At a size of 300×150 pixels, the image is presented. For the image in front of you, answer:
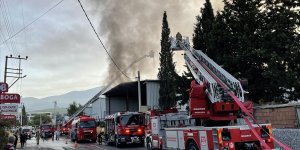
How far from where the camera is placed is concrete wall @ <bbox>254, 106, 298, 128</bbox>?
1675 centimetres

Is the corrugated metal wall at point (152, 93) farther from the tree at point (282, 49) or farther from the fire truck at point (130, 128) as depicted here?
the tree at point (282, 49)

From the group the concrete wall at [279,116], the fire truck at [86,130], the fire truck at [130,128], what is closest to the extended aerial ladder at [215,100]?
the concrete wall at [279,116]

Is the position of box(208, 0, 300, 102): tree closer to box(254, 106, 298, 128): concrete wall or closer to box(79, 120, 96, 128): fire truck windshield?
box(254, 106, 298, 128): concrete wall

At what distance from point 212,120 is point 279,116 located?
420cm

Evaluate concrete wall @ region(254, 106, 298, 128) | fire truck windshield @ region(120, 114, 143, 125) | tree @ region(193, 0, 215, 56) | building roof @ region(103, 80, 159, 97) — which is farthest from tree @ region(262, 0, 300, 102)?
building roof @ region(103, 80, 159, 97)

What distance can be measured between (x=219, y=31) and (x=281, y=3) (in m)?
5.25

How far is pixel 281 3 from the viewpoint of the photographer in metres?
25.9

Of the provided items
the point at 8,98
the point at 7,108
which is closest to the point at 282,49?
the point at 8,98

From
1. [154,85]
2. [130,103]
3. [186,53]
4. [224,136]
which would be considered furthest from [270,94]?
[130,103]

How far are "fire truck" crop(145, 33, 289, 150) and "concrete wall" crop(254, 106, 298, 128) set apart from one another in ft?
6.63

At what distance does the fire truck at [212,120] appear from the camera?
1345cm

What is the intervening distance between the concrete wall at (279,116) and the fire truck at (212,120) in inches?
79.5

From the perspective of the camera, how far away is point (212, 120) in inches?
610

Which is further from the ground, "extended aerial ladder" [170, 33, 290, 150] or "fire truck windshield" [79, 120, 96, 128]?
"extended aerial ladder" [170, 33, 290, 150]
